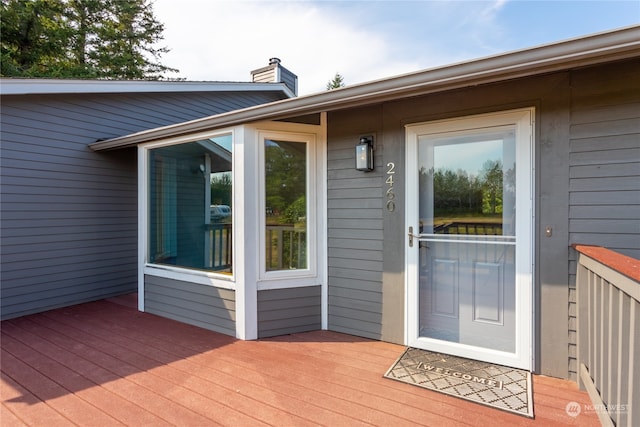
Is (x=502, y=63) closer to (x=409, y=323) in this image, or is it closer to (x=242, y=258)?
(x=409, y=323)

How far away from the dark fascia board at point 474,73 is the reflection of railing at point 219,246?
3.60ft

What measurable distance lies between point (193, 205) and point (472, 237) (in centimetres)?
293

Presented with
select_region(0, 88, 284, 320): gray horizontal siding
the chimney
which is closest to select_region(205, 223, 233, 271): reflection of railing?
select_region(0, 88, 284, 320): gray horizontal siding

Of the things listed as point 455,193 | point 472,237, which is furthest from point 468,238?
point 455,193

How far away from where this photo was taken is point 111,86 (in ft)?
15.7

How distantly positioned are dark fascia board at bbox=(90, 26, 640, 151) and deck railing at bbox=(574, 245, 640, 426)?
109 centimetres

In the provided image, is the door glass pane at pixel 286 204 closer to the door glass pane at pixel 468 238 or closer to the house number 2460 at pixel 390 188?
the house number 2460 at pixel 390 188

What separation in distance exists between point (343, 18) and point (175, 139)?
3.58 metres

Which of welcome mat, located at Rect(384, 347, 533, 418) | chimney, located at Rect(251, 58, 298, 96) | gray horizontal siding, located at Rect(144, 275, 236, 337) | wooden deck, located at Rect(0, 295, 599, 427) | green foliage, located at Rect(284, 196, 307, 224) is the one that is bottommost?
wooden deck, located at Rect(0, 295, 599, 427)

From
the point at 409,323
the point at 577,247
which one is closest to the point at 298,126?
the point at 409,323

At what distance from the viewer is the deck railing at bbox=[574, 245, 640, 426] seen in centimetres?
133

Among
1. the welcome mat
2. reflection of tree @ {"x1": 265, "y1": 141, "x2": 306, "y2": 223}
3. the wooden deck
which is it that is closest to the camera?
the wooden deck

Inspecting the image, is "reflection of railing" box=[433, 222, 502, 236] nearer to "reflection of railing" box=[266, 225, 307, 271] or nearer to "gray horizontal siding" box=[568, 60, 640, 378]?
"gray horizontal siding" box=[568, 60, 640, 378]

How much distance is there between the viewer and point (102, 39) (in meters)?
10.9
